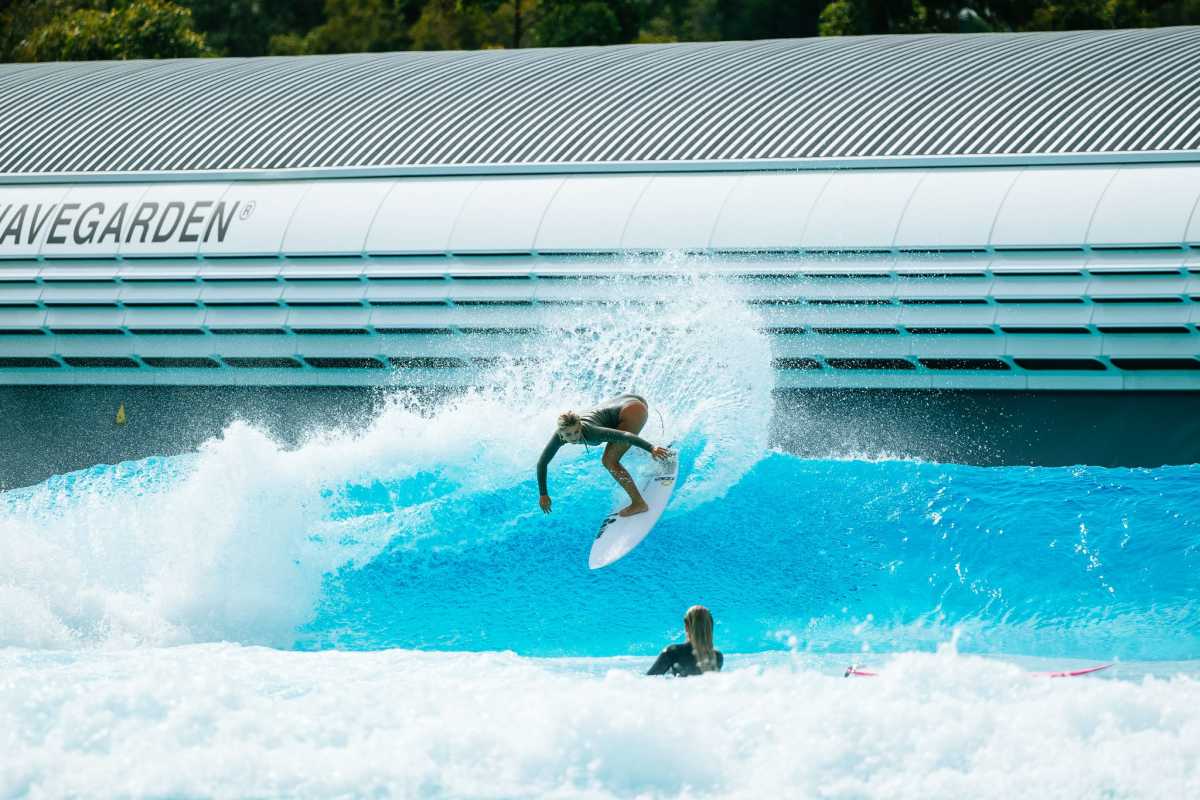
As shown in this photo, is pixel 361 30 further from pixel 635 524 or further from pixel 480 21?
pixel 635 524

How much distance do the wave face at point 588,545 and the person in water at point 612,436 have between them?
745mm

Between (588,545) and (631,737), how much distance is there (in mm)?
4497

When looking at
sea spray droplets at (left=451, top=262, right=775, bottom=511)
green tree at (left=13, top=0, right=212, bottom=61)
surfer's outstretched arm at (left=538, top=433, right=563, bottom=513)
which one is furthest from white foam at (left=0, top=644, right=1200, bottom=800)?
green tree at (left=13, top=0, right=212, bottom=61)

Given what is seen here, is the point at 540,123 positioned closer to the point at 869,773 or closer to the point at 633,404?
the point at 633,404

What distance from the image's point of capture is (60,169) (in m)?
20.2

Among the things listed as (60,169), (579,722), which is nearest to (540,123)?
(60,169)

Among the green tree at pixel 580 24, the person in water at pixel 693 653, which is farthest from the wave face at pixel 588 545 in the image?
the green tree at pixel 580 24

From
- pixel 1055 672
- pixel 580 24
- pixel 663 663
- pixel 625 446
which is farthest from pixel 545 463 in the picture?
pixel 580 24

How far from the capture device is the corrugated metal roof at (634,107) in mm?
17062

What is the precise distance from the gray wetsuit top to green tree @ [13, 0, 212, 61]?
23.9 m

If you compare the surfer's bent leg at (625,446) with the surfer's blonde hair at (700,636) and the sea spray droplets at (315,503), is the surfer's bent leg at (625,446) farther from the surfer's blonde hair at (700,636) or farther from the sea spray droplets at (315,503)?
the surfer's blonde hair at (700,636)

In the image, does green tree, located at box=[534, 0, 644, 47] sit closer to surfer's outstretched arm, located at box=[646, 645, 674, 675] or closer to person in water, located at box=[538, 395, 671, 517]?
person in water, located at box=[538, 395, 671, 517]

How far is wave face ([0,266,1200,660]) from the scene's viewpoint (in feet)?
38.0

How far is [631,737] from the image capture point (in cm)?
843
